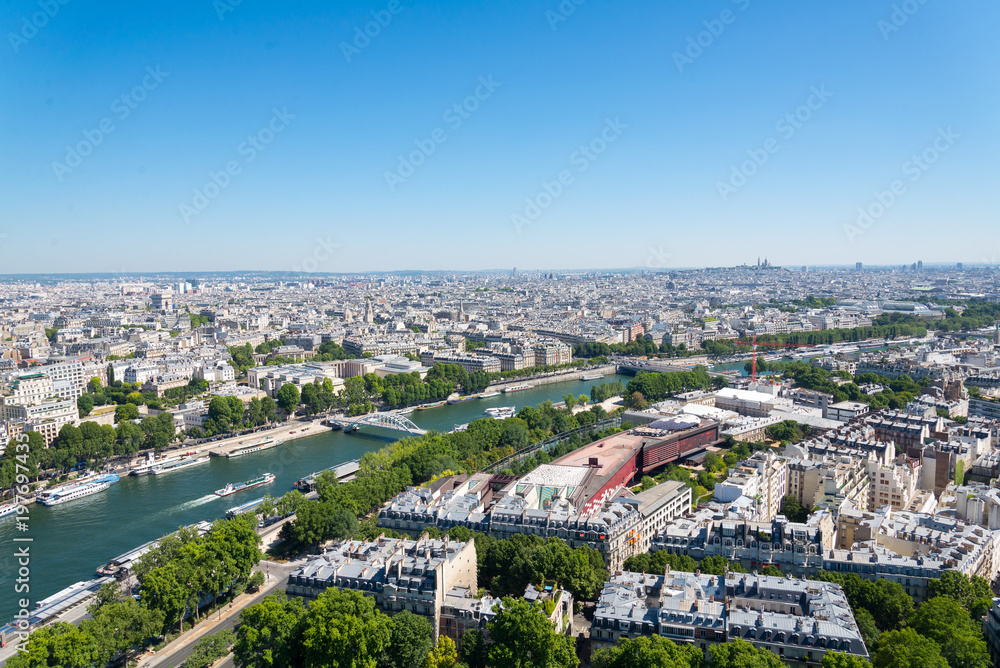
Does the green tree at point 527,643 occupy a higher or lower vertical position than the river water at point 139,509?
higher

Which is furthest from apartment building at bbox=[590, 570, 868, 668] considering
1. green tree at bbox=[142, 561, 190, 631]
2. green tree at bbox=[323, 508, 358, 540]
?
green tree at bbox=[142, 561, 190, 631]

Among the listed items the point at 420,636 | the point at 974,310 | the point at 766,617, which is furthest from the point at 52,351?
the point at 974,310

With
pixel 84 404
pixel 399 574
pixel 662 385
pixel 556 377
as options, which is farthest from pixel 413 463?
pixel 556 377

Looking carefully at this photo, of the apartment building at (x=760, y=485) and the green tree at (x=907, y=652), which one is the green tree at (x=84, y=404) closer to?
the apartment building at (x=760, y=485)

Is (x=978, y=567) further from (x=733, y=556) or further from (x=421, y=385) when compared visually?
(x=421, y=385)

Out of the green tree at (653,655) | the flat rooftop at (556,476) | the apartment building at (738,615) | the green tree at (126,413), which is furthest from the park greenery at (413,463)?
the green tree at (126,413)

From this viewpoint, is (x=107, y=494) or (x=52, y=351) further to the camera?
(x=52, y=351)
